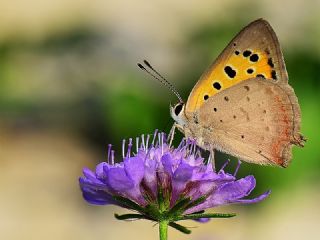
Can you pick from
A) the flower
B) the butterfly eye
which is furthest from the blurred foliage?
the flower

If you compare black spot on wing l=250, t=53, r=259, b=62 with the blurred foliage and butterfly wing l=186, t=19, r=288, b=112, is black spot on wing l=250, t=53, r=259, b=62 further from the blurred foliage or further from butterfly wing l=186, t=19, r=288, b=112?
the blurred foliage

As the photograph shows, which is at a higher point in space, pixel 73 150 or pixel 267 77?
pixel 73 150

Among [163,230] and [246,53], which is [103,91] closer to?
[246,53]

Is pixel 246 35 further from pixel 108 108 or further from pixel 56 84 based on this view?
pixel 56 84

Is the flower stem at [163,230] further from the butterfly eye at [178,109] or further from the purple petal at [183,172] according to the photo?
the butterfly eye at [178,109]

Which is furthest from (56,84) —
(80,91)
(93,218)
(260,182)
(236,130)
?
(236,130)

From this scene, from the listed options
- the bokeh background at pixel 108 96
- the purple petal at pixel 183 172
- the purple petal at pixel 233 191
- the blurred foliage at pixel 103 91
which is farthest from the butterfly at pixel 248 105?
the blurred foliage at pixel 103 91

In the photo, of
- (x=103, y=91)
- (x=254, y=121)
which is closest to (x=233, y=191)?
(x=254, y=121)
